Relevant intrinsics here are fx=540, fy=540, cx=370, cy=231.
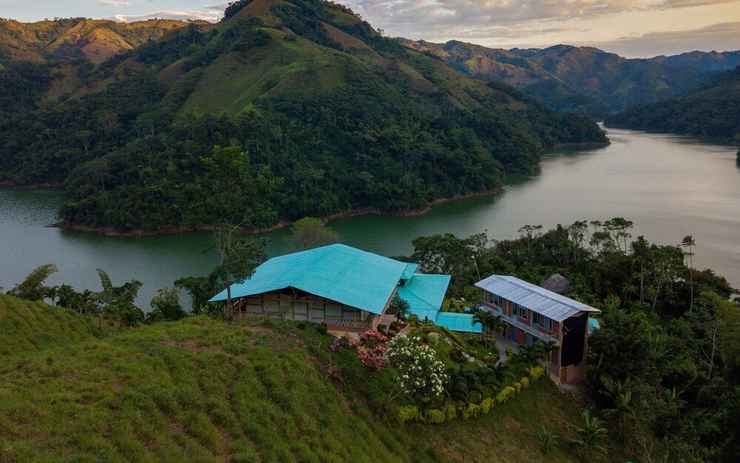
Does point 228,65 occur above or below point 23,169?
above

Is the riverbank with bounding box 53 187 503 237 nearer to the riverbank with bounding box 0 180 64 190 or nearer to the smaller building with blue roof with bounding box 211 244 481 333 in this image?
the smaller building with blue roof with bounding box 211 244 481 333

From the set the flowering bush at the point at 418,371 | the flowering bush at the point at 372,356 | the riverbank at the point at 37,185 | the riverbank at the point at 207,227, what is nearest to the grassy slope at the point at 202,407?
the flowering bush at the point at 418,371

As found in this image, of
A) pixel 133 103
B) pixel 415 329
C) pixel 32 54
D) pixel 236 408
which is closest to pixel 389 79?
pixel 133 103

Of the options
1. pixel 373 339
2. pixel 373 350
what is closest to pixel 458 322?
pixel 373 339

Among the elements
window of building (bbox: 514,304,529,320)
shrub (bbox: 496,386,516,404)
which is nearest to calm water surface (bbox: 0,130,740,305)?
window of building (bbox: 514,304,529,320)

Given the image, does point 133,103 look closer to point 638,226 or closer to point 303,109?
point 303,109

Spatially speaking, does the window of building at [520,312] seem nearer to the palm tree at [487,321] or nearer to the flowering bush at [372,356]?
the palm tree at [487,321]
